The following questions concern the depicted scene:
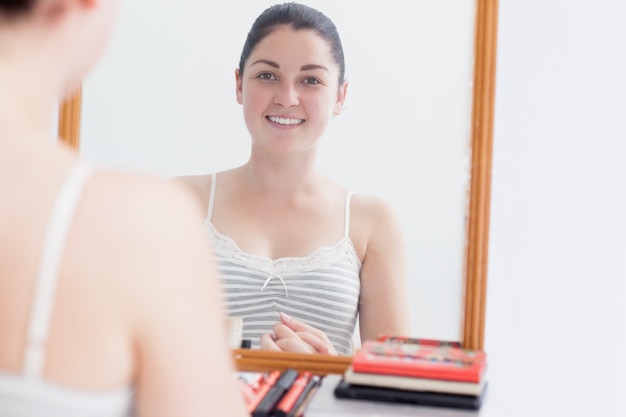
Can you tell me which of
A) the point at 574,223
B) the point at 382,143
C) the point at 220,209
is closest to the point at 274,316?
the point at 220,209

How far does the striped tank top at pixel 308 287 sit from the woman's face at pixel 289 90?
12 centimetres

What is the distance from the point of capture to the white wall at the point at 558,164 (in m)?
1.10

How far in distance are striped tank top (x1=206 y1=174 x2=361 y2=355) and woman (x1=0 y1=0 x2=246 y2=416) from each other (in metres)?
0.63

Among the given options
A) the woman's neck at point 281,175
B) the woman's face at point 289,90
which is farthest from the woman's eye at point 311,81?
the woman's neck at point 281,175

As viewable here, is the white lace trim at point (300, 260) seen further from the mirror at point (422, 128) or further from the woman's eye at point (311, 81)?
the woman's eye at point (311, 81)

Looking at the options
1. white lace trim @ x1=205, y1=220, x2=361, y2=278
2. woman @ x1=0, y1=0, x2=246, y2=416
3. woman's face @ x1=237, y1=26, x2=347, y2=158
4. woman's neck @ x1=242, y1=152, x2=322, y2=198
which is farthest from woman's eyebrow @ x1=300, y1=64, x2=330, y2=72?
woman @ x1=0, y1=0, x2=246, y2=416

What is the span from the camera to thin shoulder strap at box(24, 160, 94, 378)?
44cm

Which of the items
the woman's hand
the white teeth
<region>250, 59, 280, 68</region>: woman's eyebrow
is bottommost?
the woman's hand

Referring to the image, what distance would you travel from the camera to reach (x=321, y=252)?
112cm

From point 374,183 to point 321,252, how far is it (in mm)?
122

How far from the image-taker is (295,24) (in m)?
1.12

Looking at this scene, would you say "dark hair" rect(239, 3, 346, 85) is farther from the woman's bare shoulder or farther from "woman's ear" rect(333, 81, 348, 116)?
the woman's bare shoulder

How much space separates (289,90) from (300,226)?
192 millimetres

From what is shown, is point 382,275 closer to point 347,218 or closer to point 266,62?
point 347,218
